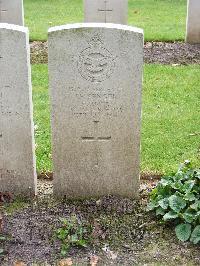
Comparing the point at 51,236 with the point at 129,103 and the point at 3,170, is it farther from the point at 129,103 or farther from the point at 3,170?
the point at 129,103

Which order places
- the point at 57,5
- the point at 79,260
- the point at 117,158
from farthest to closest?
the point at 57,5
the point at 117,158
the point at 79,260

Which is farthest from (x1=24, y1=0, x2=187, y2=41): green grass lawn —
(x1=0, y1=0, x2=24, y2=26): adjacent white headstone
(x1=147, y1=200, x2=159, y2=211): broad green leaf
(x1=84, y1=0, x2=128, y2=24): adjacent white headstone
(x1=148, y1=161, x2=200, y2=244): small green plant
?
(x1=147, y1=200, x2=159, y2=211): broad green leaf

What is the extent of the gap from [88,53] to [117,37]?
0.83ft

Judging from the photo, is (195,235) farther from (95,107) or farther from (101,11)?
(101,11)

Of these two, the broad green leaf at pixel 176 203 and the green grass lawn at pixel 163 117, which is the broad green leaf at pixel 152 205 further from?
the green grass lawn at pixel 163 117

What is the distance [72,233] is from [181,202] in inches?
33.3

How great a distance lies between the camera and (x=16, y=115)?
15.0 feet

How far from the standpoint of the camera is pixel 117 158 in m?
4.73

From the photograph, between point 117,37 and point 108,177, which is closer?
point 117,37

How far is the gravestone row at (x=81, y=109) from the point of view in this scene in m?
4.36

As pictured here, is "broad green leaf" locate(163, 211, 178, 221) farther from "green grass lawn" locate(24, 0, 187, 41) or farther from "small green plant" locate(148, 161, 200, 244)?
"green grass lawn" locate(24, 0, 187, 41)

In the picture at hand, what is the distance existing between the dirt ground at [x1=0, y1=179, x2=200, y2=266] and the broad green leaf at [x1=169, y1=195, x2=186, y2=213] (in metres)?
0.19

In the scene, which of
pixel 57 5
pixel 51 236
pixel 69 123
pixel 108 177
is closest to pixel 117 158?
pixel 108 177

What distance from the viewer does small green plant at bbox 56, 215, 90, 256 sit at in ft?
13.6
